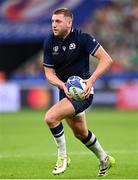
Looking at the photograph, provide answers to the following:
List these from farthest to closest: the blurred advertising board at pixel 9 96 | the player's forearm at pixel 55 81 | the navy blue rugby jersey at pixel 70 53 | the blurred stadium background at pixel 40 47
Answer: the blurred stadium background at pixel 40 47, the blurred advertising board at pixel 9 96, the navy blue rugby jersey at pixel 70 53, the player's forearm at pixel 55 81

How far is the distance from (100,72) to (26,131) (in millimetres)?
10383

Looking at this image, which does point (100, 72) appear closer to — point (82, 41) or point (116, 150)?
point (82, 41)

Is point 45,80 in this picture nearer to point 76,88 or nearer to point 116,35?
point 116,35

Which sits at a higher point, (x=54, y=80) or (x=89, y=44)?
(x=89, y=44)

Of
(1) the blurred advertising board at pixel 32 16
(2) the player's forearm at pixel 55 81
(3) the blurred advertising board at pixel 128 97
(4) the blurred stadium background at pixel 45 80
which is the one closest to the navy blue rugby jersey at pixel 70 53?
(2) the player's forearm at pixel 55 81

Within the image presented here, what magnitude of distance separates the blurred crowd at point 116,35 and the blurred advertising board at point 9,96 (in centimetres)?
333

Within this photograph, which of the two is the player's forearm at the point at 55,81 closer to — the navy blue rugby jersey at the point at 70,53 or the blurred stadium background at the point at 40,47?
the navy blue rugby jersey at the point at 70,53

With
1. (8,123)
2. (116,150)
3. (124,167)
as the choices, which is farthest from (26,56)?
(124,167)

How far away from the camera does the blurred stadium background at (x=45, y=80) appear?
63.9 feet

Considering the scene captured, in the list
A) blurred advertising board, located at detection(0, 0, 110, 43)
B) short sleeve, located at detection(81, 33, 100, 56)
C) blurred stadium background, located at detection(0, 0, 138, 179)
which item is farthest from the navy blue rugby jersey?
blurred advertising board, located at detection(0, 0, 110, 43)

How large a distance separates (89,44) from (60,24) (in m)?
0.52

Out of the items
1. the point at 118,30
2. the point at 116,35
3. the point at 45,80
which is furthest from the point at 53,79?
the point at 118,30

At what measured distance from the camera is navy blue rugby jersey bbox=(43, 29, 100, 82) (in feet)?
35.6

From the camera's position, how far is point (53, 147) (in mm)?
16422
